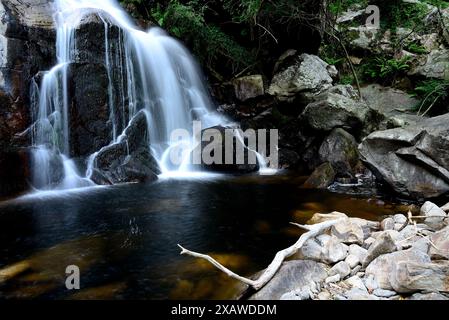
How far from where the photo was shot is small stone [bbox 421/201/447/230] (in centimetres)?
559

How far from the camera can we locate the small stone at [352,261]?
4230 millimetres

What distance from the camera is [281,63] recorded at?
13.3 metres

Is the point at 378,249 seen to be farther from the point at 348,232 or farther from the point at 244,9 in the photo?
the point at 244,9

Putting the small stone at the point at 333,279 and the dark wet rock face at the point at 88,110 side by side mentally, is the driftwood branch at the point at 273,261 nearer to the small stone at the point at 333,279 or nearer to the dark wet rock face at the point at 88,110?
the small stone at the point at 333,279

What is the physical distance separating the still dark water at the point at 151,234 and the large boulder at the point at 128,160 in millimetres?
630

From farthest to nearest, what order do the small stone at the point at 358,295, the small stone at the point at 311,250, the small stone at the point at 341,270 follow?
1. the small stone at the point at 311,250
2. the small stone at the point at 341,270
3. the small stone at the point at 358,295

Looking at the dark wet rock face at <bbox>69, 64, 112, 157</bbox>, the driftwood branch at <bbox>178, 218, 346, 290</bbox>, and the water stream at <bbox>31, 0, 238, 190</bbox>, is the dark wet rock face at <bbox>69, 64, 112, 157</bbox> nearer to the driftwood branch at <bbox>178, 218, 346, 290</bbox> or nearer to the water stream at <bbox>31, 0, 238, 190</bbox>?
the water stream at <bbox>31, 0, 238, 190</bbox>

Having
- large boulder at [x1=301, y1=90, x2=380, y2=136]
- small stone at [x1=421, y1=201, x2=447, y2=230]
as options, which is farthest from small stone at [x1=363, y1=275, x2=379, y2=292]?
large boulder at [x1=301, y1=90, x2=380, y2=136]

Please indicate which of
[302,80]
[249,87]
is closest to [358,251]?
[302,80]

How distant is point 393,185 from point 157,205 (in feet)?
16.8

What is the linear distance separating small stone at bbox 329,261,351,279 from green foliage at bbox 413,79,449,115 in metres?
8.18

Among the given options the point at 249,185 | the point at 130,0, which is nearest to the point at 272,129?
the point at 249,185

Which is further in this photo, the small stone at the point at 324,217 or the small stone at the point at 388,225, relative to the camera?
the small stone at the point at 324,217

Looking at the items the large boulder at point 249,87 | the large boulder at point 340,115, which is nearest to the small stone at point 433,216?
the large boulder at point 340,115
